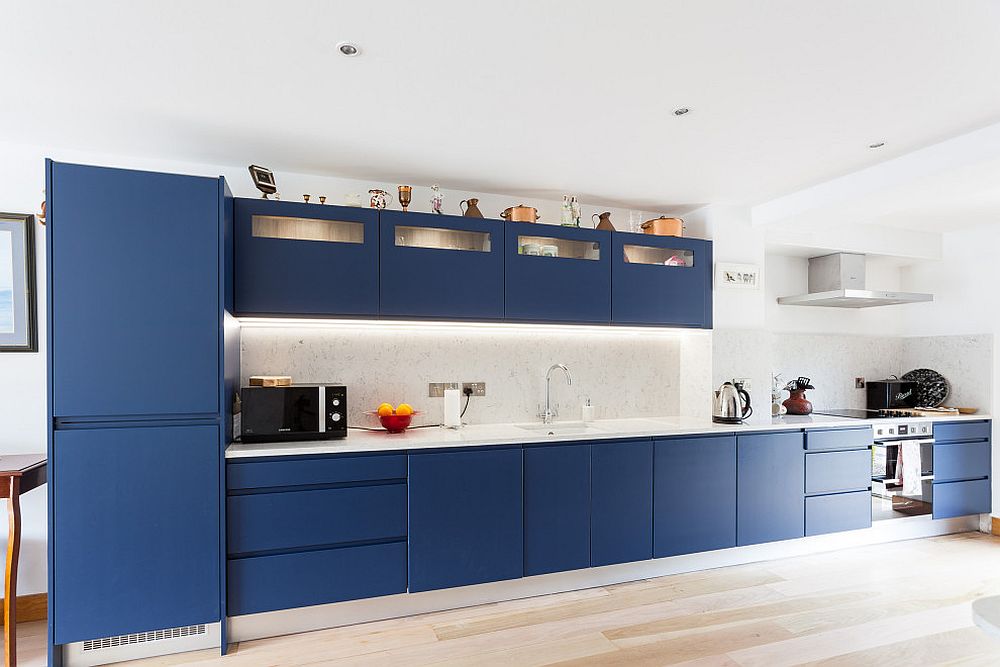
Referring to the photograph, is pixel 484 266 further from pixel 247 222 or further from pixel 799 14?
pixel 799 14

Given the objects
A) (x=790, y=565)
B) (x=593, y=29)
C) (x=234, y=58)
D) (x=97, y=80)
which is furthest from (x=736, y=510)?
(x=97, y=80)

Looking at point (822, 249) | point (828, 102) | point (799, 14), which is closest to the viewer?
point (799, 14)

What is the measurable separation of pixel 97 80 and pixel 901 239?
5.42 metres

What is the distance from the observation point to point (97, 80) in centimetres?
221

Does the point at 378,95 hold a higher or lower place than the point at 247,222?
higher

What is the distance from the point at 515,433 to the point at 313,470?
3.67ft

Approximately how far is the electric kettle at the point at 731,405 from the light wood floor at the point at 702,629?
0.95 m

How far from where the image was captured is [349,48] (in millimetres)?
1976

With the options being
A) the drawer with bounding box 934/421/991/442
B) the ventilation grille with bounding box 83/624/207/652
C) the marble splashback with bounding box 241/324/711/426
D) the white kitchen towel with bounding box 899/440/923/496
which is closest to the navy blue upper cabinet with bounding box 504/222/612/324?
the marble splashback with bounding box 241/324/711/426

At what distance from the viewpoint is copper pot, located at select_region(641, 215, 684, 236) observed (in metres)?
3.87

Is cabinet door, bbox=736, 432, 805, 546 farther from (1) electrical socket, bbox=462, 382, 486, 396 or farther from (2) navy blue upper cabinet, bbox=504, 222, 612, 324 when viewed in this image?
(1) electrical socket, bbox=462, 382, 486, 396

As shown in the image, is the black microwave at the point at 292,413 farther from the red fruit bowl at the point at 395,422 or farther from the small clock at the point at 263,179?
the small clock at the point at 263,179

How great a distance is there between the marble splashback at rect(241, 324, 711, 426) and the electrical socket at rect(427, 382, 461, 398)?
3 centimetres

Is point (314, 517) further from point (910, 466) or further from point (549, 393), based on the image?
point (910, 466)
